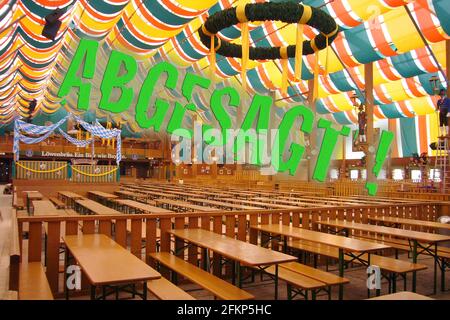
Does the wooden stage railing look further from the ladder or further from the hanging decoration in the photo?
the ladder

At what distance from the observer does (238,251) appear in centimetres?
304

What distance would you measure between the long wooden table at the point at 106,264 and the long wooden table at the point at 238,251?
0.66 metres

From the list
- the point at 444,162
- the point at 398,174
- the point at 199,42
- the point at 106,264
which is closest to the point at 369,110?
the point at 444,162

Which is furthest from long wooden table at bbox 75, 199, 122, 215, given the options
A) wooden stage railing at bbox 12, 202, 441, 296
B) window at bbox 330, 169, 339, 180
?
window at bbox 330, 169, 339, 180

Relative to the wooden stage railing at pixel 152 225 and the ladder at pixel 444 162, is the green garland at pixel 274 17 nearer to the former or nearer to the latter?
the wooden stage railing at pixel 152 225

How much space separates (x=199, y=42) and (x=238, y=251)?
11.0m

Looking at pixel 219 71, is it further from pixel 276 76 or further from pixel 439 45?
pixel 439 45

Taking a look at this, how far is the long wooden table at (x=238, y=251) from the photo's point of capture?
2713mm

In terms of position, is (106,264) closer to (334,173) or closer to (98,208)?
(98,208)

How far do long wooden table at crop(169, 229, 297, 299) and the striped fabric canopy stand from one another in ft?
12.9

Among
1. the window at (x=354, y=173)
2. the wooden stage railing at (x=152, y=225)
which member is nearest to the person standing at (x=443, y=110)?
the wooden stage railing at (x=152, y=225)

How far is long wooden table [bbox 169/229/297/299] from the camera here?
2713 mm

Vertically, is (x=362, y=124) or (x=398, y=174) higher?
(x=362, y=124)
